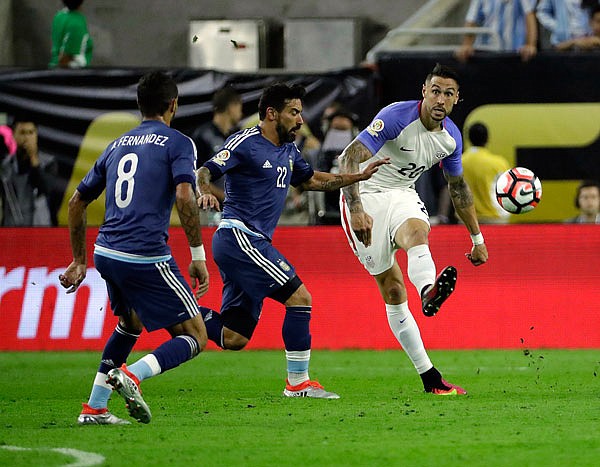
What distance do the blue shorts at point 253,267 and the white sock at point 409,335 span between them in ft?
2.68

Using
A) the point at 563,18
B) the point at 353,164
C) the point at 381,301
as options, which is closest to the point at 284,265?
the point at 353,164

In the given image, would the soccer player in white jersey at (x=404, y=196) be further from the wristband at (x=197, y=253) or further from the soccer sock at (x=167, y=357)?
the soccer sock at (x=167, y=357)

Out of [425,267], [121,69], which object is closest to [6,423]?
[425,267]

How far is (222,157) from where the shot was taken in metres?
8.95

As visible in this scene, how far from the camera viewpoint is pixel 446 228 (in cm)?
1320

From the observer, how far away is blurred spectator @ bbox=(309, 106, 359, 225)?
1380 cm

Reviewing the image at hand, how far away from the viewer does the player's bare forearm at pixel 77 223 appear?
755 cm

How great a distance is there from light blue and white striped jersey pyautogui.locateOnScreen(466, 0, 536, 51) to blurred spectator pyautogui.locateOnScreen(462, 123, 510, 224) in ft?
6.37

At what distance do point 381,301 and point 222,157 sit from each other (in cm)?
454

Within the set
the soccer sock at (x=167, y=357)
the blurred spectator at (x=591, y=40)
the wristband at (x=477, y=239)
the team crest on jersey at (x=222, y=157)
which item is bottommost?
the soccer sock at (x=167, y=357)

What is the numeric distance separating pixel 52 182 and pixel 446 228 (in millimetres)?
4609

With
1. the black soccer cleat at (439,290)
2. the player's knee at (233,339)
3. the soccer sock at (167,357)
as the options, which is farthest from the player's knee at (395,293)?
the soccer sock at (167,357)

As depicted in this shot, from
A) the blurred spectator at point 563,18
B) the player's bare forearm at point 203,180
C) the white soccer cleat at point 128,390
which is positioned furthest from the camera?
the blurred spectator at point 563,18

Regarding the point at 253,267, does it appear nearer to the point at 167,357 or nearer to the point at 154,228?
the point at 154,228
